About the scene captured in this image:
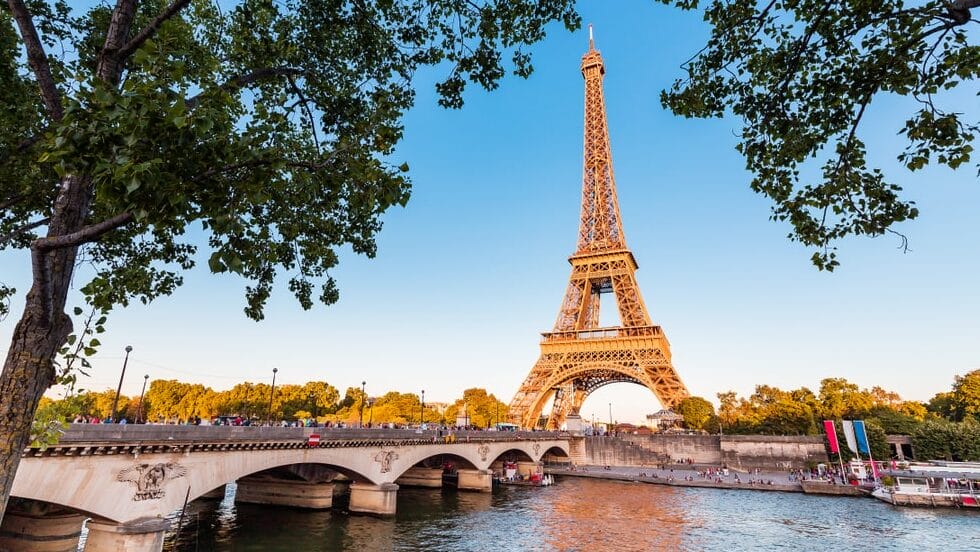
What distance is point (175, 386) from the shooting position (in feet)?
293

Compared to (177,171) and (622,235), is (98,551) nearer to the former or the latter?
(177,171)

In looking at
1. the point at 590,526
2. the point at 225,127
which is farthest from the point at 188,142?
the point at 590,526

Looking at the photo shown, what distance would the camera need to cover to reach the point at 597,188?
74688 millimetres

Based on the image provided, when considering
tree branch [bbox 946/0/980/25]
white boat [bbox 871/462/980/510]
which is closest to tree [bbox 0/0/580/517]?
tree branch [bbox 946/0/980/25]

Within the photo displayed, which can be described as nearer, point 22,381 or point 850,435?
point 22,381

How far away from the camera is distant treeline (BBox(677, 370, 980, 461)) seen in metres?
49.1

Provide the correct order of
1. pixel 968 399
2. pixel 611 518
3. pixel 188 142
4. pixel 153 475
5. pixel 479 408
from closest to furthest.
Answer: pixel 188 142 < pixel 153 475 < pixel 611 518 < pixel 968 399 < pixel 479 408

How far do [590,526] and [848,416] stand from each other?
54.3 meters

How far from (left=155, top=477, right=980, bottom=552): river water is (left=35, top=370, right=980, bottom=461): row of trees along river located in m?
11.0

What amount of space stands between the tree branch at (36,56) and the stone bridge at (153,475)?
464 inches

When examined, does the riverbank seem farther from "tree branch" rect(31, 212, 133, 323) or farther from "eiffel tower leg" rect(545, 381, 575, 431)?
"tree branch" rect(31, 212, 133, 323)

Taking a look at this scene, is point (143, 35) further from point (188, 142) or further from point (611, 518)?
point (611, 518)

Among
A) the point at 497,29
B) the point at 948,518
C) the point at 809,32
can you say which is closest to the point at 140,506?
the point at 497,29

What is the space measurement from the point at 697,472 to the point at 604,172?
4410 centimetres
